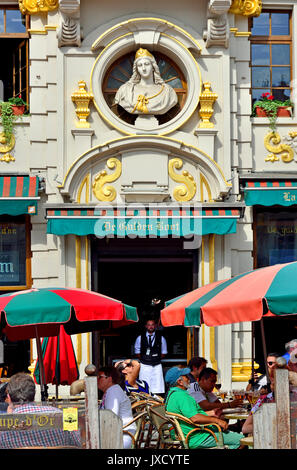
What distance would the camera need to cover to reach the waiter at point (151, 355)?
1595cm

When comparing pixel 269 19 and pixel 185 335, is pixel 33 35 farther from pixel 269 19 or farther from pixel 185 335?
pixel 185 335

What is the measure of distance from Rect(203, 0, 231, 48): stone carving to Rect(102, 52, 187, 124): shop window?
95cm

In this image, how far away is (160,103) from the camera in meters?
16.7

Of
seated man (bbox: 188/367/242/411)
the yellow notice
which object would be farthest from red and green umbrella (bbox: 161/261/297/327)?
the yellow notice

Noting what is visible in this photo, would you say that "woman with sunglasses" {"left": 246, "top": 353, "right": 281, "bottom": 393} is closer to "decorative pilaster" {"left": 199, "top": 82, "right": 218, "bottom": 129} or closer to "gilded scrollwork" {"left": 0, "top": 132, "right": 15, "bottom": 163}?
"decorative pilaster" {"left": 199, "top": 82, "right": 218, "bottom": 129}

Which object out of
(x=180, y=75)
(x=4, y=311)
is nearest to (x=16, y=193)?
(x=180, y=75)

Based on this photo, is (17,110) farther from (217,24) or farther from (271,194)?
(271,194)

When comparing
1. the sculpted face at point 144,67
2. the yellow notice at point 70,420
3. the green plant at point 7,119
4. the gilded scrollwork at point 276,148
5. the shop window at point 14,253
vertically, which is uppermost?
the sculpted face at point 144,67

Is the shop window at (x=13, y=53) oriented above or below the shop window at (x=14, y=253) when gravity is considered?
above

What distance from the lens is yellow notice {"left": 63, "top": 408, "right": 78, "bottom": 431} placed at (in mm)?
7602

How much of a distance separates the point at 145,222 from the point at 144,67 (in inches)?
119

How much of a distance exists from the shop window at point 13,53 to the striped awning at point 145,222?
293 cm

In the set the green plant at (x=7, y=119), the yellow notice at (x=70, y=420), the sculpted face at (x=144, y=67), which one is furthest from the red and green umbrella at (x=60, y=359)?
the yellow notice at (x=70, y=420)

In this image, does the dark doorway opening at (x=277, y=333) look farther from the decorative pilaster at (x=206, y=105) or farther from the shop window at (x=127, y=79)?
the shop window at (x=127, y=79)
